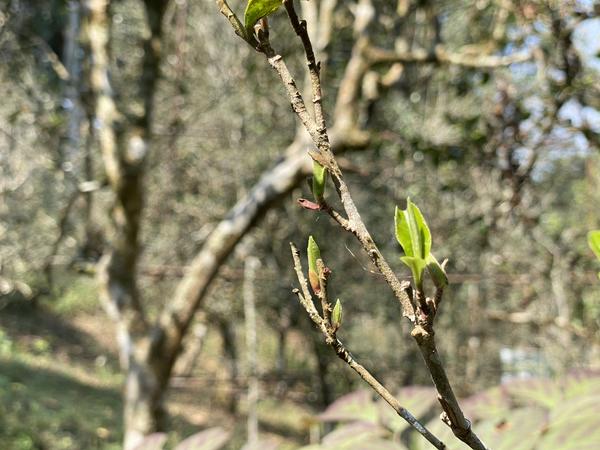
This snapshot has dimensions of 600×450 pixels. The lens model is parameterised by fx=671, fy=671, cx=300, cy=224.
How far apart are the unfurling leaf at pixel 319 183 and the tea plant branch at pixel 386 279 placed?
0.06 feet

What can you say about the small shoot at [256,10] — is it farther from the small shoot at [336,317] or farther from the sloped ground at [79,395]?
the sloped ground at [79,395]

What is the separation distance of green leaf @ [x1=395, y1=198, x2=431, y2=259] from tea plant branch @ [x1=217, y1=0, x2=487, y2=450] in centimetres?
2

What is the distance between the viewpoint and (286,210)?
19.4 ft

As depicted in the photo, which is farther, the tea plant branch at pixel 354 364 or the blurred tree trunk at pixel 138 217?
the blurred tree trunk at pixel 138 217

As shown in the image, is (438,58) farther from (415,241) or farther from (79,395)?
(79,395)

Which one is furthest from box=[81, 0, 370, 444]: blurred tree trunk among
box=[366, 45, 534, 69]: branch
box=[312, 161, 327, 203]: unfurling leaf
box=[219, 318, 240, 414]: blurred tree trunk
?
box=[219, 318, 240, 414]: blurred tree trunk

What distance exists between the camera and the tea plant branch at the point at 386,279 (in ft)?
1.41

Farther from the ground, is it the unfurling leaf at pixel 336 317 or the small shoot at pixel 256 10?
the small shoot at pixel 256 10

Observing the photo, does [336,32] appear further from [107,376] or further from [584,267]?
[107,376]

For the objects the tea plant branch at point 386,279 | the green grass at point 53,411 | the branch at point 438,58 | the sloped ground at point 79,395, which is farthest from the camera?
the sloped ground at point 79,395

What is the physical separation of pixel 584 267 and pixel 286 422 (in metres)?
4.69

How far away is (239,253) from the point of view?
6.50 metres

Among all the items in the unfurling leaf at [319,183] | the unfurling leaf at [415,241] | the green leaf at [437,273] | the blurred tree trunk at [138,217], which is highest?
the blurred tree trunk at [138,217]

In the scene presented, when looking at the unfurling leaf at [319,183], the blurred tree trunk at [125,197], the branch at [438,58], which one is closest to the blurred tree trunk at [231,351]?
the blurred tree trunk at [125,197]
